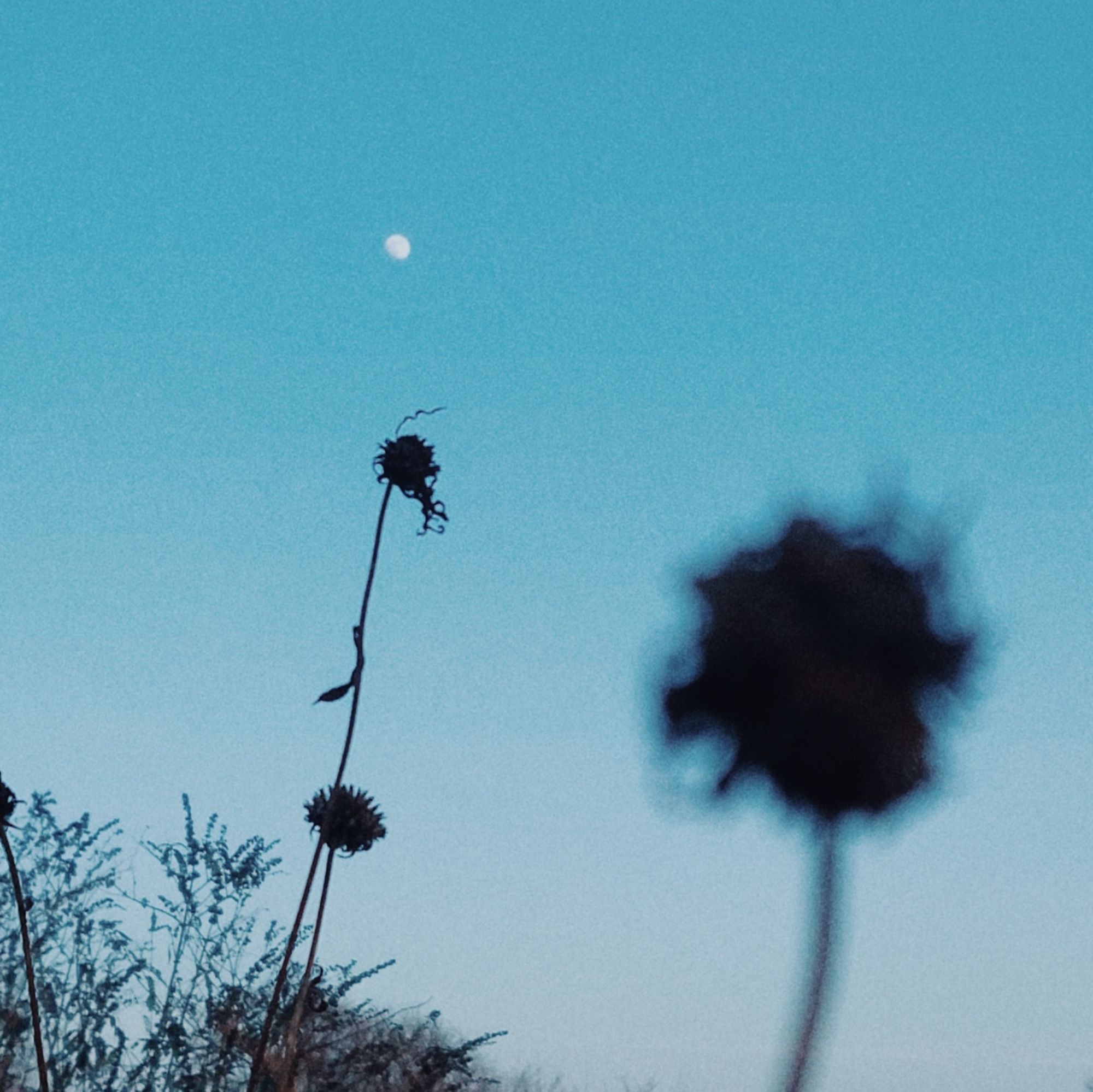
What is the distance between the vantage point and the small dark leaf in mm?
2848

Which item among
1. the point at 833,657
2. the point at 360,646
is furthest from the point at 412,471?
the point at 833,657

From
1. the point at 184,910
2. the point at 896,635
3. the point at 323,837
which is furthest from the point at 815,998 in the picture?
the point at 323,837

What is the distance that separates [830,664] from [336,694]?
5633 mm

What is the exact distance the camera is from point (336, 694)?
2857mm

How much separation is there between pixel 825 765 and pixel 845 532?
1351 millimetres

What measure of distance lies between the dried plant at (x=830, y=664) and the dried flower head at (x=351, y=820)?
16.1 ft

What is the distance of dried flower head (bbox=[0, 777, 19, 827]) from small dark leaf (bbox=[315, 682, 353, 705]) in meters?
0.72

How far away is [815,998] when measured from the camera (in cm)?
796

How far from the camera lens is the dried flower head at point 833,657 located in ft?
26.1

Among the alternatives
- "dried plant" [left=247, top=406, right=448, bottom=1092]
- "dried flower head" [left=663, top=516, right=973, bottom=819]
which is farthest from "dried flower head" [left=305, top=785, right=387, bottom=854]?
"dried flower head" [left=663, top=516, right=973, bottom=819]

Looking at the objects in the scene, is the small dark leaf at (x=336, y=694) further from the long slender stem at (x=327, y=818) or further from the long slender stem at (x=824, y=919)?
the long slender stem at (x=824, y=919)

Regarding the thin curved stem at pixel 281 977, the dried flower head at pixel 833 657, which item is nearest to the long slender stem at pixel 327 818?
the thin curved stem at pixel 281 977

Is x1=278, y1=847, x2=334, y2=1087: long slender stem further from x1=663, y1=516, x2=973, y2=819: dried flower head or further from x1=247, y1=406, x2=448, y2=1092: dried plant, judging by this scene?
x1=663, y1=516, x2=973, y2=819: dried flower head

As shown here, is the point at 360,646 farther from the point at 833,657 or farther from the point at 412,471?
the point at 833,657
